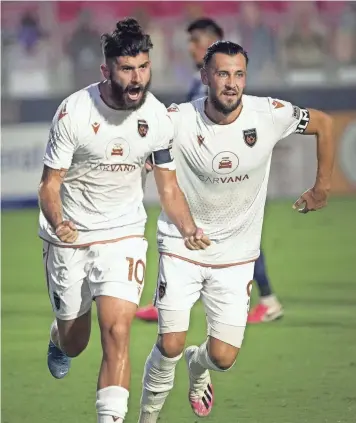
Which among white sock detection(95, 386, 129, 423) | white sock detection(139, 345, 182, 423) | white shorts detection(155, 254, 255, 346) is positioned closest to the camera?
white sock detection(95, 386, 129, 423)

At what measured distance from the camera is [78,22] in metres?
23.9

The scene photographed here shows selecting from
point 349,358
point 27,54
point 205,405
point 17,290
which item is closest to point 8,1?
point 27,54

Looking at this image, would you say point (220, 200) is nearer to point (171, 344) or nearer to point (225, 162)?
point (225, 162)

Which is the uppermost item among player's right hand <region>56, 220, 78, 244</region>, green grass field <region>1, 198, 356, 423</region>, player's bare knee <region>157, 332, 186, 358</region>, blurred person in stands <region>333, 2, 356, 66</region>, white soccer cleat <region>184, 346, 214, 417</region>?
blurred person in stands <region>333, 2, 356, 66</region>

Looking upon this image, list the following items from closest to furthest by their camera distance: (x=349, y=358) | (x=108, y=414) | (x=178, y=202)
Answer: (x=108, y=414) → (x=178, y=202) → (x=349, y=358)

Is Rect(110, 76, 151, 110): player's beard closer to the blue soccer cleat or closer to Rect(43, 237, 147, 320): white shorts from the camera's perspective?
Rect(43, 237, 147, 320): white shorts

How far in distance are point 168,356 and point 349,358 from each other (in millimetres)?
2810

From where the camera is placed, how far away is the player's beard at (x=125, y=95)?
7629 mm

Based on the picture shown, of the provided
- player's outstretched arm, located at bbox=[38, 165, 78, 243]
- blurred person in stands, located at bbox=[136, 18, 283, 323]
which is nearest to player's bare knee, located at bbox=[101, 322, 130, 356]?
player's outstretched arm, located at bbox=[38, 165, 78, 243]

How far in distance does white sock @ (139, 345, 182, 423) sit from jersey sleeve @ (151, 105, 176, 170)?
1120 mm

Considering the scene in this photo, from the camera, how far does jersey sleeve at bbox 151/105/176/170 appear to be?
7895mm

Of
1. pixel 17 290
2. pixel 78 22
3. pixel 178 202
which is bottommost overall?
pixel 17 290

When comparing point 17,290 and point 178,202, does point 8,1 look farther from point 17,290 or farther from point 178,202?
point 178,202

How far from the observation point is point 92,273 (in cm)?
793
